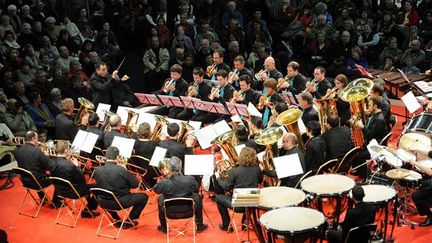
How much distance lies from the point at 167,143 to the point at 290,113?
206 centimetres

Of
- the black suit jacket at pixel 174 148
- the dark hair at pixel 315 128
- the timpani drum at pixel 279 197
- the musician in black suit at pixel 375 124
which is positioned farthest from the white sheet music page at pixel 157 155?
the musician in black suit at pixel 375 124

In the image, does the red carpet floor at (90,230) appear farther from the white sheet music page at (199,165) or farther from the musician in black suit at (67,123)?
the musician in black suit at (67,123)

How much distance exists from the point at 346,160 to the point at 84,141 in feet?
14.3

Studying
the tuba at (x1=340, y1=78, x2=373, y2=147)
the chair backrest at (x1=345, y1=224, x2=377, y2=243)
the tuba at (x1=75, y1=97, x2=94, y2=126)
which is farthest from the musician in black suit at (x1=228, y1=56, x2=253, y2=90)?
the chair backrest at (x1=345, y1=224, x2=377, y2=243)

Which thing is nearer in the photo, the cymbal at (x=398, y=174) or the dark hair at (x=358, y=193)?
the dark hair at (x=358, y=193)

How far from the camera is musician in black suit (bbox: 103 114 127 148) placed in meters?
12.0

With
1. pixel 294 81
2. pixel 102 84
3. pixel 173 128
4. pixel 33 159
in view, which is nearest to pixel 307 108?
pixel 294 81

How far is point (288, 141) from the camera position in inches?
407

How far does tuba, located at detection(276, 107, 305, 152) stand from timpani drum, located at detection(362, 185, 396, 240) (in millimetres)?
1938

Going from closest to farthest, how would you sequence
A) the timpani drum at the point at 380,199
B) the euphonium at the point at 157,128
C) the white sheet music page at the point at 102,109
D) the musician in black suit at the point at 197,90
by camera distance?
the timpani drum at the point at 380,199 < the euphonium at the point at 157,128 < the white sheet music page at the point at 102,109 < the musician in black suit at the point at 197,90

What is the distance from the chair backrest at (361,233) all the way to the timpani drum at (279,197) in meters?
0.84

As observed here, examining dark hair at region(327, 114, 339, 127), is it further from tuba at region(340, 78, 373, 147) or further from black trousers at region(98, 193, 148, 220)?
black trousers at region(98, 193, 148, 220)

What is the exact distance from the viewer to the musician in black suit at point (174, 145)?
1122 cm

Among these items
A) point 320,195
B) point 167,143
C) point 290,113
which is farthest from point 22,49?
point 320,195
